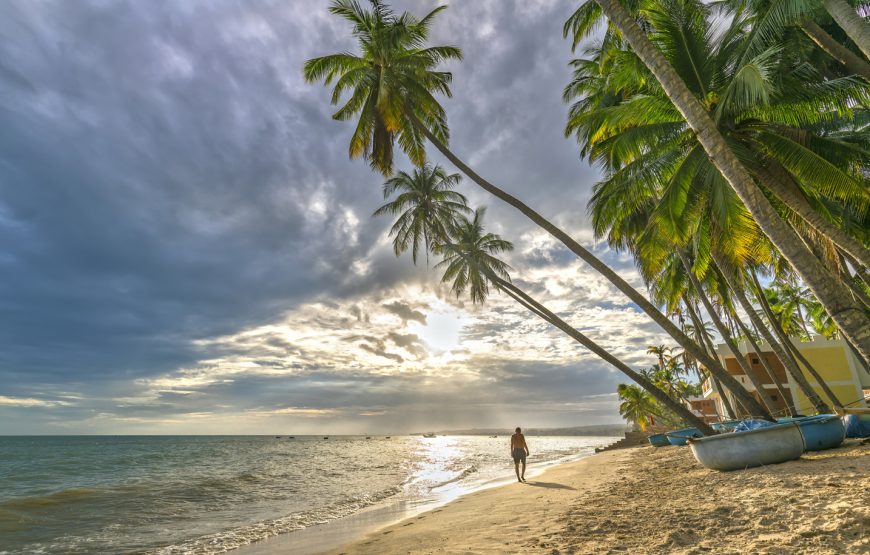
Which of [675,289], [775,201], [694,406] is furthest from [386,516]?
[694,406]

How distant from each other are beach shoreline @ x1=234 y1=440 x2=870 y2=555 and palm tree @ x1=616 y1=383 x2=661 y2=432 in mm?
31813

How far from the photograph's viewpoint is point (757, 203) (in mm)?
5543

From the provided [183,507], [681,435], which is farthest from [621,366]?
[183,507]

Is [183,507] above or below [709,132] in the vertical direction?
below

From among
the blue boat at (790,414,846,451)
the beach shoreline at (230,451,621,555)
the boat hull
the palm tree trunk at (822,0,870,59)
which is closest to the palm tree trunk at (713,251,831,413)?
the blue boat at (790,414,846,451)

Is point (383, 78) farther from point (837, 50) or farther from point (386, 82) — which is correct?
point (837, 50)

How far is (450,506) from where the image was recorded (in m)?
10.9

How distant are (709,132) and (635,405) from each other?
39.3m

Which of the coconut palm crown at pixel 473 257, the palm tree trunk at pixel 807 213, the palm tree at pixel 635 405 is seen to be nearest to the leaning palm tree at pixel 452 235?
the coconut palm crown at pixel 473 257

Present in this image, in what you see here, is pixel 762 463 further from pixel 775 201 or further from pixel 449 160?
pixel 449 160

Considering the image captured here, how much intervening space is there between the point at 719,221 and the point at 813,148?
Answer: 7.86ft

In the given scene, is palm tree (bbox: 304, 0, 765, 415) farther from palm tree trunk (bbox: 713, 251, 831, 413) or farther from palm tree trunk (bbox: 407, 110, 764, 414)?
palm tree trunk (bbox: 713, 251, 831, 413)

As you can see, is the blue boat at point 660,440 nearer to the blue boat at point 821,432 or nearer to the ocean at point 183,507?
the ocean at point 183,507

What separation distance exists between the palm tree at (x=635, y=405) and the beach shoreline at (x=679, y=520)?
104ft
